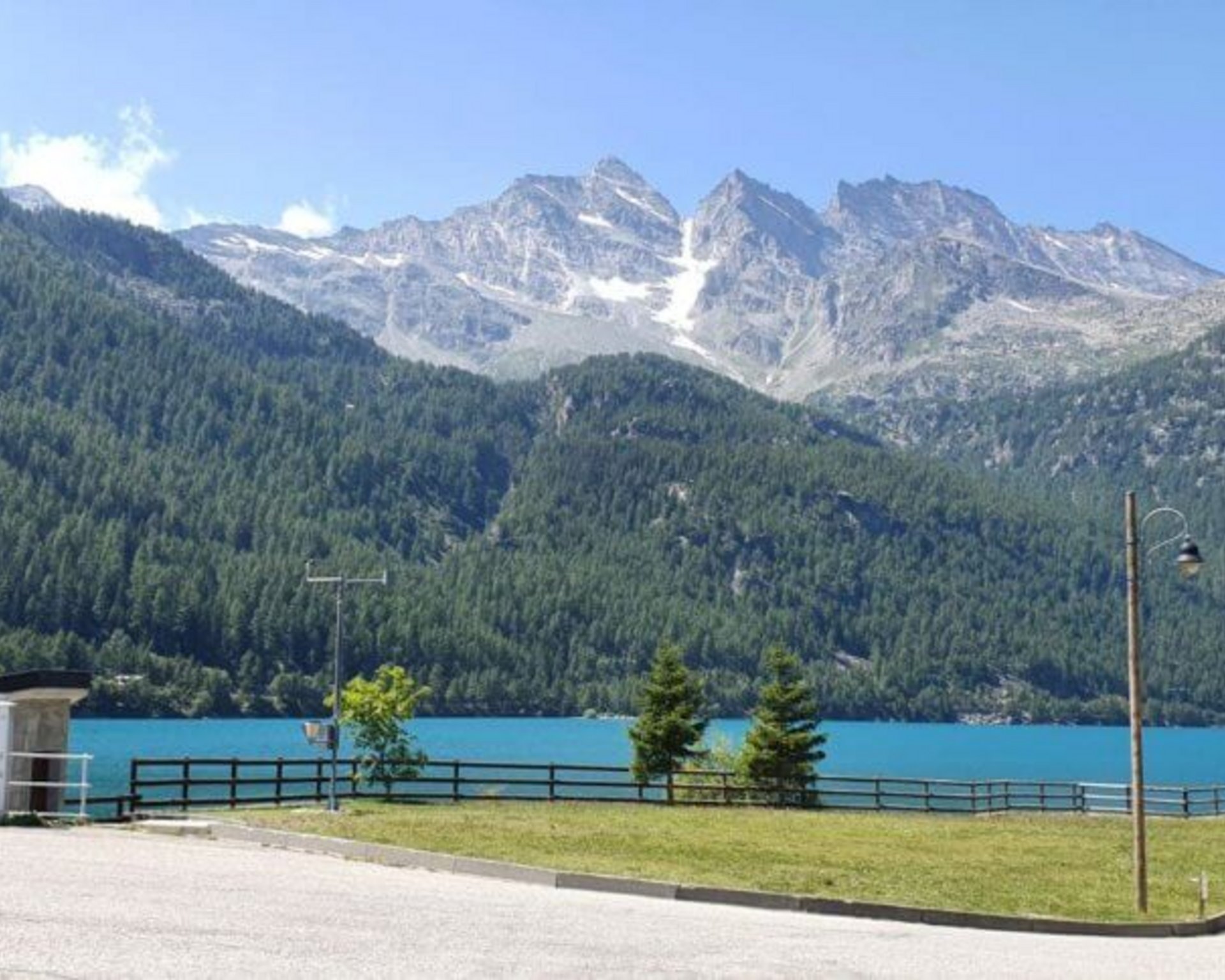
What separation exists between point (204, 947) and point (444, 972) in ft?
9.11

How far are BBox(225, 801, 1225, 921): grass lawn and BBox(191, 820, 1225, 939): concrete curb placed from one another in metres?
0.66

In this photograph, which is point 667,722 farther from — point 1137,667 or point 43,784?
point 1137,667

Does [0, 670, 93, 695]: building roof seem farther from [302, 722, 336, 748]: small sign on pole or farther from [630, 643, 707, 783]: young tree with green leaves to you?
[630, 643, 707, 783]: young tree with green leaves

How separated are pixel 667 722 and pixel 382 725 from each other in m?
13.8

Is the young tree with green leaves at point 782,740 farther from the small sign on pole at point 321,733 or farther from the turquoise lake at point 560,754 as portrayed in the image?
the turquoise lake at point 560,754

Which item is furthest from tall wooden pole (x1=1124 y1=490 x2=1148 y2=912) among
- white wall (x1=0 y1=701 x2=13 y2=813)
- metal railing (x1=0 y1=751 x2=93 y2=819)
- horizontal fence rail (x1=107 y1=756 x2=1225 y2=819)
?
white wall (x1=0 y1=701 x2=13 y2=813)

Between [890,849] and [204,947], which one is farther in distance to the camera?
[890,849]

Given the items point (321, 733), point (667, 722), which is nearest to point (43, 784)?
point (321, 733)

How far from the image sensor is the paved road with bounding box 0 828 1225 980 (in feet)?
53.8

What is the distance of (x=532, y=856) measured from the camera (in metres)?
30.8

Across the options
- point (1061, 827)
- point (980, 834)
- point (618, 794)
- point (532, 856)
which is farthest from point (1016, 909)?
point (618, 794)

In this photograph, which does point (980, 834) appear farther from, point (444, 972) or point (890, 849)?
point (444, 972)

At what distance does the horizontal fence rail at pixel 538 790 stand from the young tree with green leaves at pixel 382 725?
27.2 inches

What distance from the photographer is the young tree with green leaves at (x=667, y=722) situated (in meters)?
66.9
